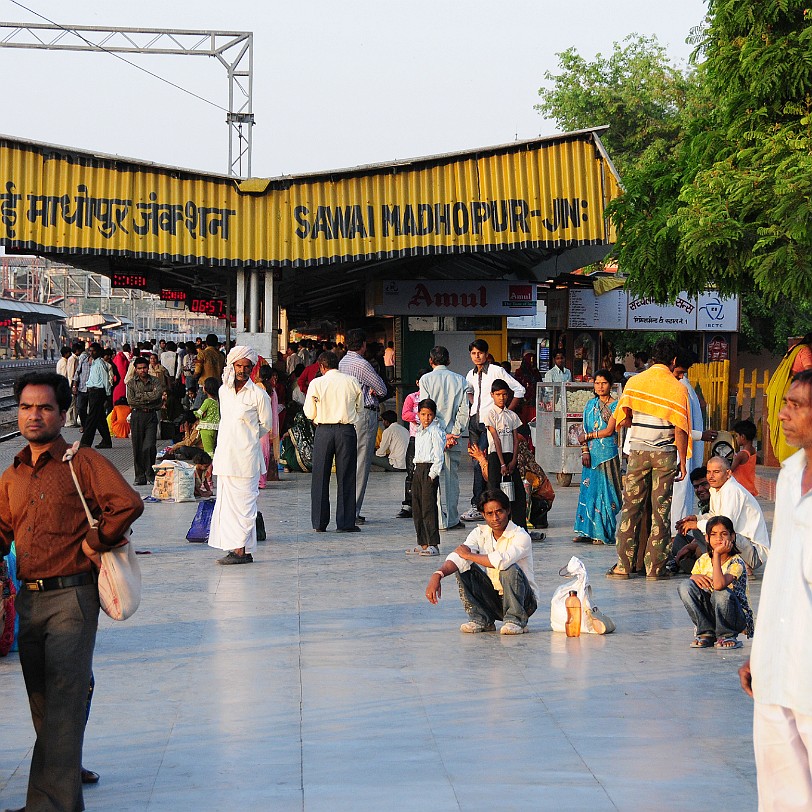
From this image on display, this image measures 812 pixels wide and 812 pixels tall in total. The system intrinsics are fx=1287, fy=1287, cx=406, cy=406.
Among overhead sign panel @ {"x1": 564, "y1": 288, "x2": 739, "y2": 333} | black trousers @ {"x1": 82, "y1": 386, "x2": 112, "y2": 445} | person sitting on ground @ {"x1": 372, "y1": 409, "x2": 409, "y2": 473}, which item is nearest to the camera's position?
person sitting on ground @ {"x1": 372, "y1": 409, "x2": 409, "y2": 473}

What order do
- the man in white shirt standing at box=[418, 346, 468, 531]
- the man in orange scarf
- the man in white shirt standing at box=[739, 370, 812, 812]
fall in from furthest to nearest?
the man in white shirt standing at box=[418, 346, 468, 531] → the man in orange scarf → the man in white shirt standing at box=[739, 370, 812, 812]

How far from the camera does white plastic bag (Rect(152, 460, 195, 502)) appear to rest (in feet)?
49.5

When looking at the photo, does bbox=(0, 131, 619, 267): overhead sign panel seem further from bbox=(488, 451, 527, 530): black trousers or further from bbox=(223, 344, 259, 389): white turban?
bbox=(223, 344, 259, 389): white turban

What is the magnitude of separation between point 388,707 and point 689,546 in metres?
4.58

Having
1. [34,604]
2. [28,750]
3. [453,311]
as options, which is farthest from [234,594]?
[453,311]

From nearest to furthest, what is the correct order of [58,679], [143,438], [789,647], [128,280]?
[789,647] < [58,679] < [143,438] < [128,280]

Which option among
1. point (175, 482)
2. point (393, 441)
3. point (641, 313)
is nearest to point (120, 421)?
point (393, 441)

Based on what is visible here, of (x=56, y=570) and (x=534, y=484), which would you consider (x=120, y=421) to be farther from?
(x=56, y=570)

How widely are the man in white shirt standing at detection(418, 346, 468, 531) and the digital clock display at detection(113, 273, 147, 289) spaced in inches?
511

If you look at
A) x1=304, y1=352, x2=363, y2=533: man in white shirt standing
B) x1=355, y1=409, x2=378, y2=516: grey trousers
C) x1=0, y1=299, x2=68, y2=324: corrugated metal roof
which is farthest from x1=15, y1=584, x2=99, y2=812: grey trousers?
x1=0, y1=299, x2=68, y2=324: corrugated metal roof

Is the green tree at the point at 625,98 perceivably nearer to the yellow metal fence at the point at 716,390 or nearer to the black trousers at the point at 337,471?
the yellow metal fence at the point at 716,390

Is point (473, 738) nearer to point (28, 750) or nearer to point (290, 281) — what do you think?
point (28, 750)

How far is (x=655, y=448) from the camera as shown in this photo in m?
9.83

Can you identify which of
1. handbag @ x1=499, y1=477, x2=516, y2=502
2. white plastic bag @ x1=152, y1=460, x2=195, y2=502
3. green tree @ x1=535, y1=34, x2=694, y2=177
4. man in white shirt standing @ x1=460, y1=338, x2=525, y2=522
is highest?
green tree @ x1=535, y1=34, x2=694, y2=177
